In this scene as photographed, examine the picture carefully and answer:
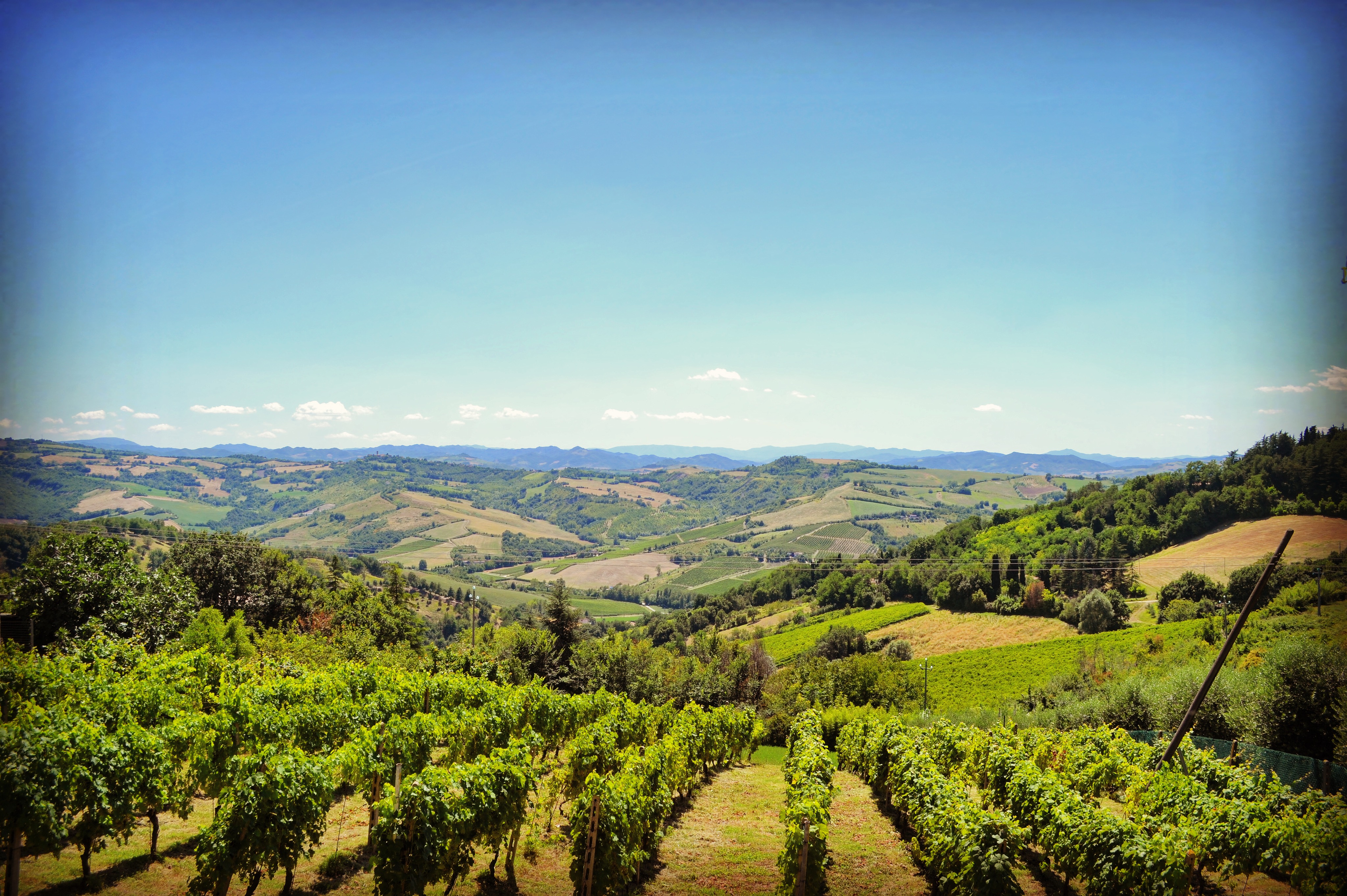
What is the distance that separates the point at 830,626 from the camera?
83062 millimetres

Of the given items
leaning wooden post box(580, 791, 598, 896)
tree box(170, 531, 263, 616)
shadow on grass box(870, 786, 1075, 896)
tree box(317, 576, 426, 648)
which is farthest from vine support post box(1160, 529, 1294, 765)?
tree box(170, 531, 263, 616)

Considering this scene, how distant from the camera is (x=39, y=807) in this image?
33.2ft

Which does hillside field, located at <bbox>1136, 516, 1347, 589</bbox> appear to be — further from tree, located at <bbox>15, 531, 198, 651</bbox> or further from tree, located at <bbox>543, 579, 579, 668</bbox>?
tree, located at <bbox>15, 531, 198, 651</bbox>

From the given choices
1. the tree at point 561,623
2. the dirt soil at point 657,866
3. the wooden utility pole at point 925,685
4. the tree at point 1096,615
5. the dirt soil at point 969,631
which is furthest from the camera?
the dirt soil at point 969,631

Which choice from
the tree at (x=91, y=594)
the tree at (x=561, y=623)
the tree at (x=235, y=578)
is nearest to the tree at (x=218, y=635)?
the tree at (x=91, y=594)

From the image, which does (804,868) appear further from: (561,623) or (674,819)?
(561,623)

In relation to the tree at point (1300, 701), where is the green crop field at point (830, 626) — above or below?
below

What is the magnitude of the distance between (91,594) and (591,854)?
31.0 metres

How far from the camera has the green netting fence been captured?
1906 cm

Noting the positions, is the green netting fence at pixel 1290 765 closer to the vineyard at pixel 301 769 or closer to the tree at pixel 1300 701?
the tree at pixel 1300 701

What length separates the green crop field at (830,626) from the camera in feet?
266

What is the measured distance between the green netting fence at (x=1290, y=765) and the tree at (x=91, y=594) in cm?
4468

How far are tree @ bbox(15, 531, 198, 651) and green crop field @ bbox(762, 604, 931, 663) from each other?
62400mm

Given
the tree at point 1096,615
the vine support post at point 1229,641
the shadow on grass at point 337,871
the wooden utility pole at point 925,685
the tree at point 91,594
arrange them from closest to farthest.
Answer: the shadow on grass at point 337,871 < the vine support post at point 1229,641 < the tree at point 91,594 < the wooden utility pole at point 925,685 < the tree at point 1096,615
